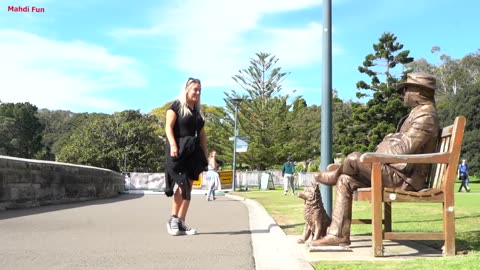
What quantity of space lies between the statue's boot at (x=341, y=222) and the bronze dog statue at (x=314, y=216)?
6.3 inches

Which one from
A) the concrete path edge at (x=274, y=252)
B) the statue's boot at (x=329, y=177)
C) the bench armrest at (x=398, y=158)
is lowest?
the concrete path edge at (x=274, y=252)

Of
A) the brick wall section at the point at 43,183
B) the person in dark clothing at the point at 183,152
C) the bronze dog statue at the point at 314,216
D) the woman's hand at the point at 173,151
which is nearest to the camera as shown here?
the bronze dog statue at the point at 314,216

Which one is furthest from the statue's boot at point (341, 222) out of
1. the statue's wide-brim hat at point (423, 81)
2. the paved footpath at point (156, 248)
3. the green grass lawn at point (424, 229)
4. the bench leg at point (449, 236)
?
the statue's wide-brim hat at point (423, 81)

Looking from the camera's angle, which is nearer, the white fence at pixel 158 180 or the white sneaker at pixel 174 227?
the white sneaker at pixel 174 227

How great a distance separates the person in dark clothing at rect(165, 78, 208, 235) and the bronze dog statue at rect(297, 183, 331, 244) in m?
1.61

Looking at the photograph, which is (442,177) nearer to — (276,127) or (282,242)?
(282,242)

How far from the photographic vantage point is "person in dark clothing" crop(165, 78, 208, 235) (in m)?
6.36

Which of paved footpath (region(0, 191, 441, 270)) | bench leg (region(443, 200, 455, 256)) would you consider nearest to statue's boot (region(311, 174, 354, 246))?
paved footpath (region(0, 191, 441, 270))

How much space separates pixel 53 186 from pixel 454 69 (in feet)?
280

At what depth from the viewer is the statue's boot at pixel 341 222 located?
16.3 ft

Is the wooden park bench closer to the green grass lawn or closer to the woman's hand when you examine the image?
the green grass lawn

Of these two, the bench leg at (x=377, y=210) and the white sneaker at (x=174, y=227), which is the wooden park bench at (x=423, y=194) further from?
the white sneaker at (x=174, y=227)

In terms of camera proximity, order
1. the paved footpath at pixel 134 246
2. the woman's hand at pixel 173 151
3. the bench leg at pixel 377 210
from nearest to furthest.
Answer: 1. the paved footpath at pixel 134 246
2. the bench leg at pixel 377 210
3. the woman's hand at pixel 173 151

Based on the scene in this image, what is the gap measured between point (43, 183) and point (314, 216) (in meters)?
7.87
